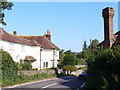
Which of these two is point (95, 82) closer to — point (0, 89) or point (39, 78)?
point (0, 89)

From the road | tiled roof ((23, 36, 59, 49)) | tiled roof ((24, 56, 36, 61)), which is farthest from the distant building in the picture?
tiled roof ((23, 36, 59, 49))

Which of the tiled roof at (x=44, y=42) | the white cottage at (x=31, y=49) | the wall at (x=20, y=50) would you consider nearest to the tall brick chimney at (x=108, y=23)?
the white cottage at (x=31, y=49)

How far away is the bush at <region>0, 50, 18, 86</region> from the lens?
25.7 meters

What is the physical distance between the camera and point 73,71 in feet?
187

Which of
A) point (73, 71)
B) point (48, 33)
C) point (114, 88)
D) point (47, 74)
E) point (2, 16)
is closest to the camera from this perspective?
point (114, 88)

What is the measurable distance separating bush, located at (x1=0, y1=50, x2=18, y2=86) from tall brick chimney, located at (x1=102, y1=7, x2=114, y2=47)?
1234 centimetres

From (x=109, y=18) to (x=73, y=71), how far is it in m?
37.9

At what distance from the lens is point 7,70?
2675 cm

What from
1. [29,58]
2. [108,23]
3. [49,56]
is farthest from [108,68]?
[49,56]

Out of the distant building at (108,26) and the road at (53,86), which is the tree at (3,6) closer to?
the road at (53,86)

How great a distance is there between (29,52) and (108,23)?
102 feet

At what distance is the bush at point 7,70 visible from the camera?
25.7 meters

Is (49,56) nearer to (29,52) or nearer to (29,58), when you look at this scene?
(29,52)

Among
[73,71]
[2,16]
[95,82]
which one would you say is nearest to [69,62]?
[73,71]
